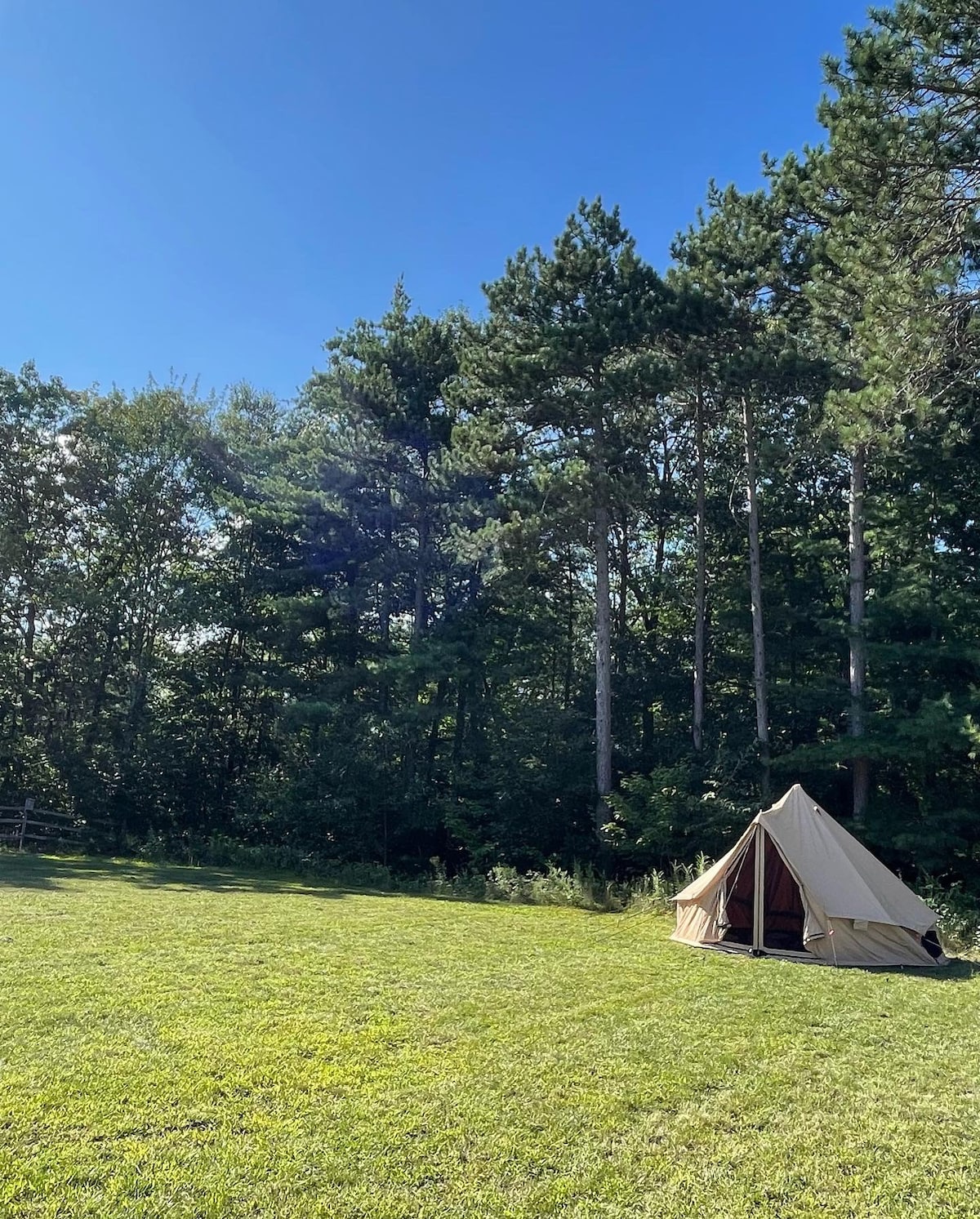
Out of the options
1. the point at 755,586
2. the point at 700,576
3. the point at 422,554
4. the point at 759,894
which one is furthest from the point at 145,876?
the point at 755,586

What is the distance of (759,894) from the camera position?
8.81 meters

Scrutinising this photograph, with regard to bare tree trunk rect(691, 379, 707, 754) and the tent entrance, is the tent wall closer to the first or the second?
the tent entrance

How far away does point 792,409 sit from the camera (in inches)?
611

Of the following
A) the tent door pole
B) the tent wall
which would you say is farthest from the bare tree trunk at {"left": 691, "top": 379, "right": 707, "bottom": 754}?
the tent wall

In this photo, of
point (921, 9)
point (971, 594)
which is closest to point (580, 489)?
point (971, 594)

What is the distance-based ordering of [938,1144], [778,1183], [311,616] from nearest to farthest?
[778,1183], [938,1144], [311,616]

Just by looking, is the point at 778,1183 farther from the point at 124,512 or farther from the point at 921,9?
the point at 124,512

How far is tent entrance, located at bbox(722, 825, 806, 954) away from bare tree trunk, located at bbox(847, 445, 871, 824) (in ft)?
19.6

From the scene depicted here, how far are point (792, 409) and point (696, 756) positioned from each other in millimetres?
7060

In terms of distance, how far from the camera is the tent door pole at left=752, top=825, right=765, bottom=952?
8614mm

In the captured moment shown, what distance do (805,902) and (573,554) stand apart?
43.0 ft

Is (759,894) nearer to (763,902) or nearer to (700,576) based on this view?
(763,902)

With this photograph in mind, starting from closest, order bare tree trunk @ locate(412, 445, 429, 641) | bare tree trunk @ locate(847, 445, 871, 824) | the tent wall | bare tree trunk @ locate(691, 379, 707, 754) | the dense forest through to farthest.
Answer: the tent wall
the dense forest
bare tree trunk @ locate(847, 445, 871, 824)
bare tree trunk @ locate(691, 379, 707, 754)
bare tree trunk @ locate(412, 445, 429, 641)

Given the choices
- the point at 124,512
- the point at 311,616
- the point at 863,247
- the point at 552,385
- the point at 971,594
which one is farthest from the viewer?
the point at 124,512
